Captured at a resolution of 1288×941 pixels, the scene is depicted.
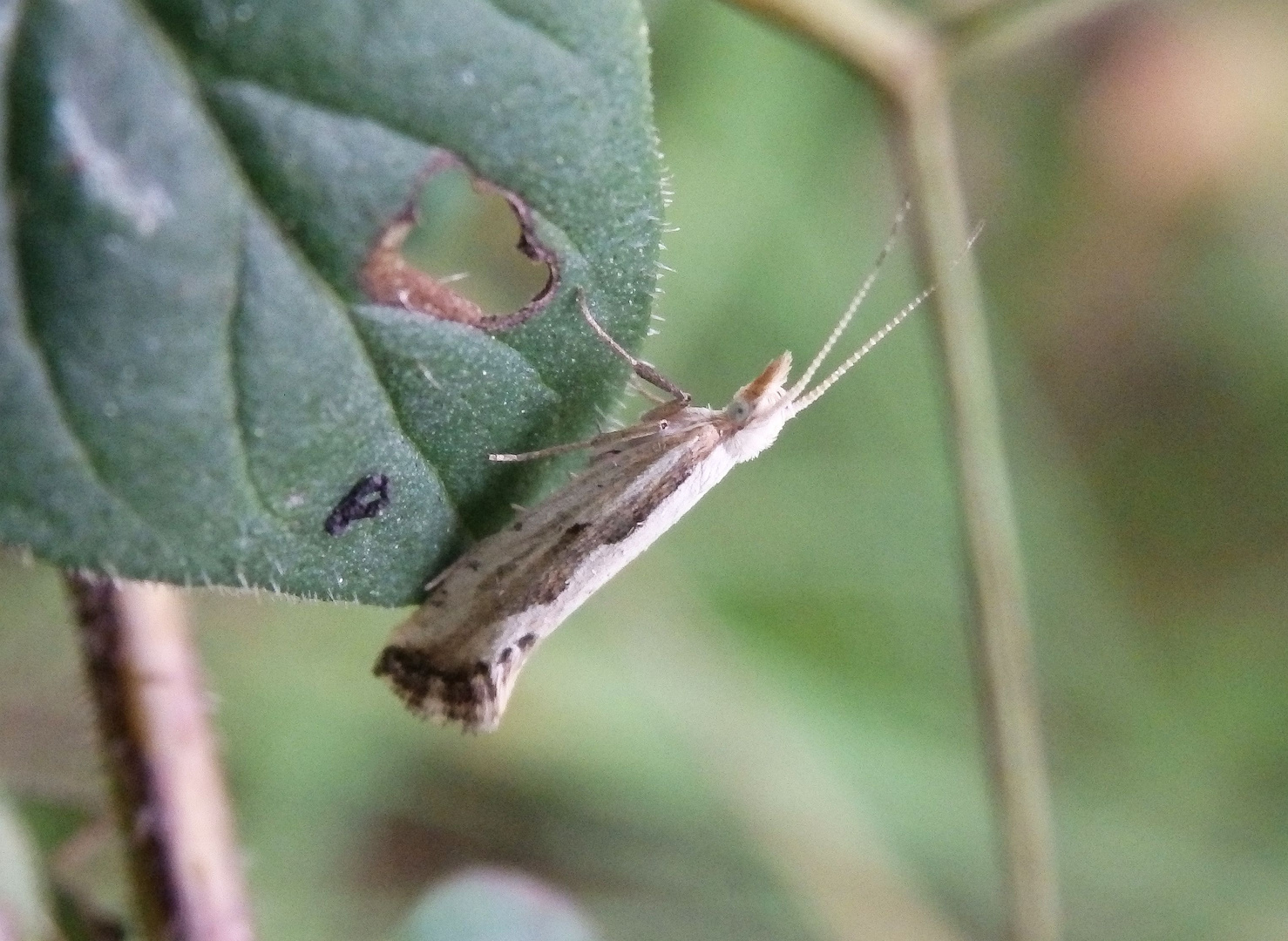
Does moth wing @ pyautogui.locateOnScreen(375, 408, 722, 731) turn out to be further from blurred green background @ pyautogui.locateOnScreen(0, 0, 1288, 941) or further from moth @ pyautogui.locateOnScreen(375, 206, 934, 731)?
blurred green background @ pyautogui.locateOnScreen(0, 0, 1288, 941)

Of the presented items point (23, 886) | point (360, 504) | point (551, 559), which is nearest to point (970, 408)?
point (551, 559)

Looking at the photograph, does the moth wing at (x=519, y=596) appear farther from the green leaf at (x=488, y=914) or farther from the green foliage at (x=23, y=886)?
the green foliage at (x=23, y=886)

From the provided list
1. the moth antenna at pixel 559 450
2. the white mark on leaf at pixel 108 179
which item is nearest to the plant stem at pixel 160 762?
the moth antenna at pixel 559 450

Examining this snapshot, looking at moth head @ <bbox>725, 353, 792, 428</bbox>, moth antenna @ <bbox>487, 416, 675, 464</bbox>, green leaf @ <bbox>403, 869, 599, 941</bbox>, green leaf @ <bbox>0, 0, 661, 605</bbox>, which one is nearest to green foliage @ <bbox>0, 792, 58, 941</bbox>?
green leaf @ <bbox>403, 869, 599, 941</bbox>

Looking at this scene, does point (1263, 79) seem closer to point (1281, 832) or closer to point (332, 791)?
point (1281, 832)

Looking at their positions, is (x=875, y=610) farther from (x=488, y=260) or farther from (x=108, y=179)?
(x=108, y=179)

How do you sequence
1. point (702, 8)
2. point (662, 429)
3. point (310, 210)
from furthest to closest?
point (702, 8) → point (662, 429) → point (310, 210)

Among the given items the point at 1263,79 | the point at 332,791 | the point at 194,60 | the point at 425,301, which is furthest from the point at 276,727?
the point at 1263,79

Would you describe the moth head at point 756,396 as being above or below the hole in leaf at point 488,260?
below
